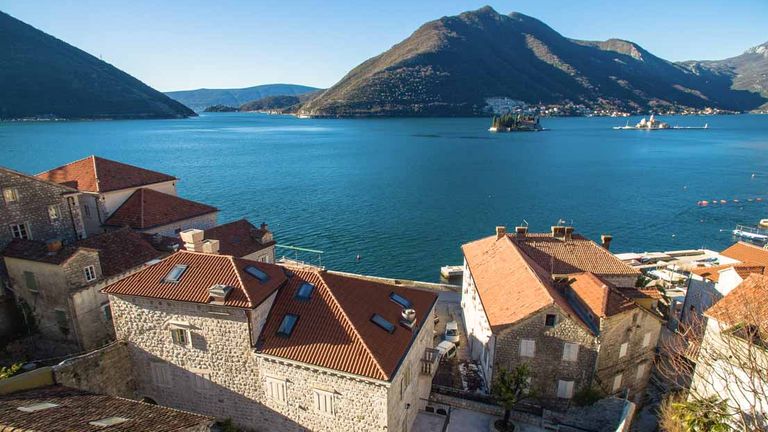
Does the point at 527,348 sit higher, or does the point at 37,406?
the point at 37,406

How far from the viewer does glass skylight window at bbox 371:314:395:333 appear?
71.4ft

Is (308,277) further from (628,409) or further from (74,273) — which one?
(628,409)

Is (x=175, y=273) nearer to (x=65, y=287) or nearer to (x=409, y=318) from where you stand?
(x=65, y=287)

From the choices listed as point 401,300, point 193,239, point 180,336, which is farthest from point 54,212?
point 401,300

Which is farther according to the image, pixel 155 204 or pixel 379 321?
pixel 155 204

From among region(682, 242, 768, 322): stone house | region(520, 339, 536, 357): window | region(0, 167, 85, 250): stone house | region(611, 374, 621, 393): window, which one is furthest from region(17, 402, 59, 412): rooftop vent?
region(682, 242, 768, 322): stone house

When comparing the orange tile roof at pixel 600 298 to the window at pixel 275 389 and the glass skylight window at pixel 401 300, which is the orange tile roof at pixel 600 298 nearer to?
the glass skylight window at pixel 401 300

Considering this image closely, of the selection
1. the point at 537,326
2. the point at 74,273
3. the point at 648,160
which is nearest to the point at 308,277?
the point at 537,326

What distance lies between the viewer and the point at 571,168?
13625 cm

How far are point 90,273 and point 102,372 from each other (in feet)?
26.9

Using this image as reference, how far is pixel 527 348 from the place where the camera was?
26.5 meters

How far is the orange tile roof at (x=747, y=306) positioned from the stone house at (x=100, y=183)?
50.0 m

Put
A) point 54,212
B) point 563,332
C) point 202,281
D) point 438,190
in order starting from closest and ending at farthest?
point 202,281 → point 563,332 → point 54,212 → point 438,190

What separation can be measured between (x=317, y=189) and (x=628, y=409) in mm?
89222
